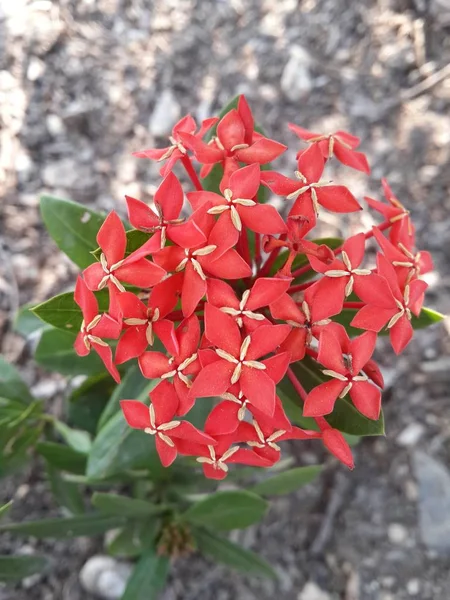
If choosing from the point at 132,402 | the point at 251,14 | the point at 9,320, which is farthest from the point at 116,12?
the point at 132,402

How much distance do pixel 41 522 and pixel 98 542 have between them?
461 millimetres

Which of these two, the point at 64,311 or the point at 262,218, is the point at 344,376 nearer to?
the point at 262,218

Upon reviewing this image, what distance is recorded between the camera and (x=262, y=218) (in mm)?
969

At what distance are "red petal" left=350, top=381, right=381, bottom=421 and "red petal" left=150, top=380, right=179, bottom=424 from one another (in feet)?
0.92

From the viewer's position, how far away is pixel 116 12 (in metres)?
2.51

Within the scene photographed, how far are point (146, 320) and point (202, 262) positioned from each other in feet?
0.44

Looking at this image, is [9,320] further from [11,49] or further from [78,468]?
[11,49]

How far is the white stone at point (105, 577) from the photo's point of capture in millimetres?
1740

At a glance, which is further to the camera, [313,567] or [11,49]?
[11,49]

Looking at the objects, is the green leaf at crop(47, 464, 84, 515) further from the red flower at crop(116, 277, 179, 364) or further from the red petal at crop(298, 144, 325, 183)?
the red petal at crop(298, 144, 325, 183)

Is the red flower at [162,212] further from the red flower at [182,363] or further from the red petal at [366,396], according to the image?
the red petal at [366,396]

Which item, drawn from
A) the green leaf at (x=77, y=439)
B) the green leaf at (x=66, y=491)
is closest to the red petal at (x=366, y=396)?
the green leaf at (x=77, y=439)

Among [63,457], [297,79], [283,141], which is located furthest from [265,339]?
[297,79]

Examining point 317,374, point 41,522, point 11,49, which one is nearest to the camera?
point 317,374
